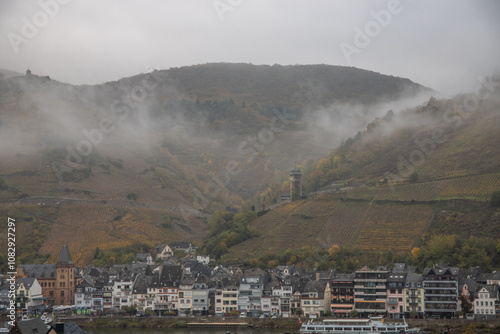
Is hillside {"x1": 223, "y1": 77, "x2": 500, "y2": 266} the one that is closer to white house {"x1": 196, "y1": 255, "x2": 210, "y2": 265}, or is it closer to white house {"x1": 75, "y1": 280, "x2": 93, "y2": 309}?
white house {"x1": 196, "y1": 255, "x2": 210, "y2": 265}

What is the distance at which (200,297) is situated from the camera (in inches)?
3472

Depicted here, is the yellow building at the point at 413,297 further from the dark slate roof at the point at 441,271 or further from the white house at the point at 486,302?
the white house at the point at 486,302

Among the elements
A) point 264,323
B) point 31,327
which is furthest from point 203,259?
point 31,327

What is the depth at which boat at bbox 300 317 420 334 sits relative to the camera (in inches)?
2758

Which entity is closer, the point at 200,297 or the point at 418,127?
the point at 200,297

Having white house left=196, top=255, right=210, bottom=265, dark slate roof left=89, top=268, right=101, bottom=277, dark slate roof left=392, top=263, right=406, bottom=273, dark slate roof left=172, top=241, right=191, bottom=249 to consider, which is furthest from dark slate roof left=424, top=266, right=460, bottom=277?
dark slate roof left=172, top=241, right=191, bottom=249

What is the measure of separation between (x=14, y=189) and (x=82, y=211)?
45.2ft

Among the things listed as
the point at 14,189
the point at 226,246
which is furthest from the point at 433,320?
the point at 14,189

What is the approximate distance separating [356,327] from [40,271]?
143 ft

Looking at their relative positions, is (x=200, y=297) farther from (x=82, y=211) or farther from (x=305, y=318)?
(x=82, y=211)

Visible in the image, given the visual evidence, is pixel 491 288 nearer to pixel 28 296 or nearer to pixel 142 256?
pixel 28 296

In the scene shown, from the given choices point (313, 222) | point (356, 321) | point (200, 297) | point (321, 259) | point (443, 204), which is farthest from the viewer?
point (313, 222)

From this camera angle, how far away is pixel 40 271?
97.2 metres

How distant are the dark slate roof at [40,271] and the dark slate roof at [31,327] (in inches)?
1634
